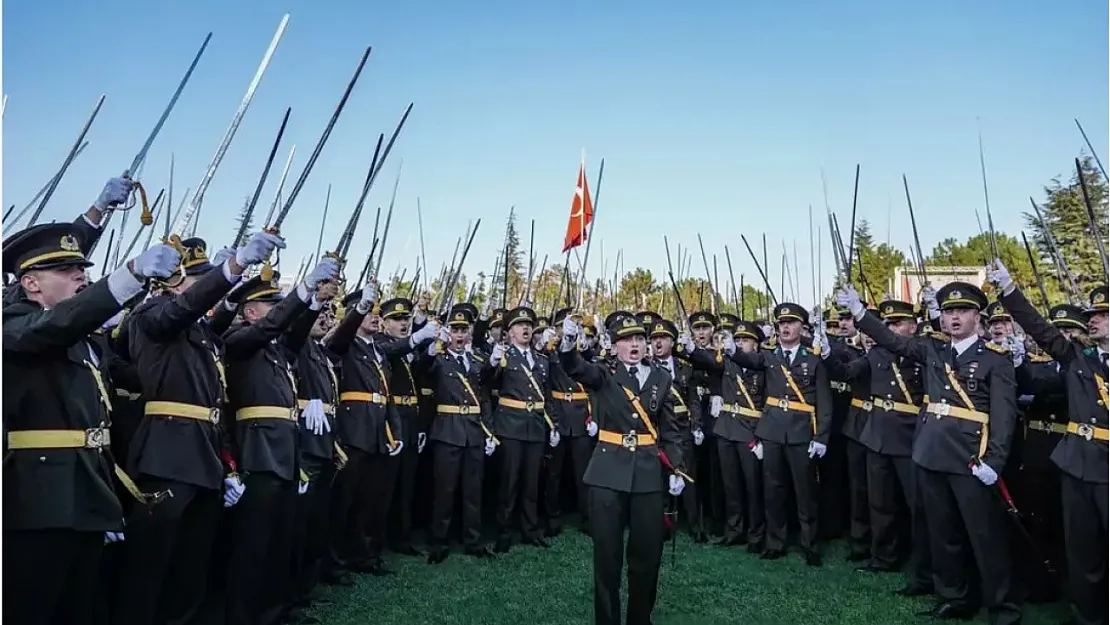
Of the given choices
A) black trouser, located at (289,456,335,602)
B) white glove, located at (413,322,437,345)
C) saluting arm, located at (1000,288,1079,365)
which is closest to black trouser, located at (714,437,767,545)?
saluting arm, located at (1000,288,1079,365)

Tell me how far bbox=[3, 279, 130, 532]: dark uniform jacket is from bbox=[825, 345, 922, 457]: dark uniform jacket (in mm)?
6296

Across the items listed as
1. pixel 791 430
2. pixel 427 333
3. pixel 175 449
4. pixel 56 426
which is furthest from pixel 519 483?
pixel 56 426

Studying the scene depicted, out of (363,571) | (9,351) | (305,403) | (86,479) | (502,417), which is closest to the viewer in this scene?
(9,351)

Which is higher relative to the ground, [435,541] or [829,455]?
[829,455]

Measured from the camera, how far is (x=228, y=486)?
4.96 meters

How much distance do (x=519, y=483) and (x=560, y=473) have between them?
1.03 m

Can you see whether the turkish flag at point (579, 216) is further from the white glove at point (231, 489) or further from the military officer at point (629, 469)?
the white glove at point (231, 489)

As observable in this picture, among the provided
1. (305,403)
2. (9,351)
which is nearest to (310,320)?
(305,403)

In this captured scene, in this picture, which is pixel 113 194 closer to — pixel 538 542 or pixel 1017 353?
pixel 538 542

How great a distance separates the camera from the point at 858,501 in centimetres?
812

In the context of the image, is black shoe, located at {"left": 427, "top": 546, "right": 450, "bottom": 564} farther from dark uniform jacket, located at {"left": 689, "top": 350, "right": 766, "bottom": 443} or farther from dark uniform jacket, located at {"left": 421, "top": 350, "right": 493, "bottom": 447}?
dark uniform jacket, located at {"left": 689, "top": 350, "right": 766, "bottom": 443}

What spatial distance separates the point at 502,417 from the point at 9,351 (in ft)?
18.5

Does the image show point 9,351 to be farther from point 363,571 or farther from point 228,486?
point 363,571

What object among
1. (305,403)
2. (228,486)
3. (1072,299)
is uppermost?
(1072,299)
